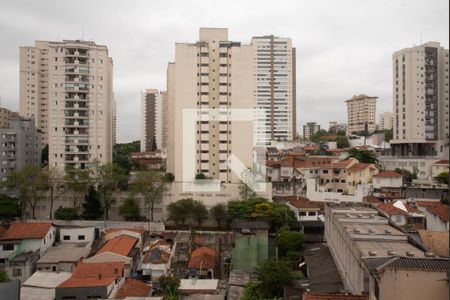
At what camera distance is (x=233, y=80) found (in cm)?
2220

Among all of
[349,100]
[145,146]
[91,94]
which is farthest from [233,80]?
[349,100]

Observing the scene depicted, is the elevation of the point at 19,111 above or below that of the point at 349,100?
below

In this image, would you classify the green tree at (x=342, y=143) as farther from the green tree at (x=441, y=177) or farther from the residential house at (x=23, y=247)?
the residential house at (x=23, y=247)

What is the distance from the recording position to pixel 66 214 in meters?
17.5

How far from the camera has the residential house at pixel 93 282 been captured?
9.70m

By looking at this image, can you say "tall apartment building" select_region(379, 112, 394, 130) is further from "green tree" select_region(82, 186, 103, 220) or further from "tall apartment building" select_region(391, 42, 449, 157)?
"green tree" select_region(82, 186, 103, 220)

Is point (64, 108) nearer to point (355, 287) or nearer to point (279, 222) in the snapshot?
point (279, 222)

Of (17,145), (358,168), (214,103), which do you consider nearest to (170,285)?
(214,103)

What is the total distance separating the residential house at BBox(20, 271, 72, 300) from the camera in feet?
32.7

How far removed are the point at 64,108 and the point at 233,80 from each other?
9002 mm

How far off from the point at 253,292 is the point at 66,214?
10.7 metres

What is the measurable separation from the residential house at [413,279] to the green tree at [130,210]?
13.4m

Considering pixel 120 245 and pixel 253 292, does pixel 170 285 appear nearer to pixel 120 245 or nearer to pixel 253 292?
pixel 253 292

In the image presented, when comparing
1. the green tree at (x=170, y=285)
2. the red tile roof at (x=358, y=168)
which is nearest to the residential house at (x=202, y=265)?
the green tree at (x=170, y=285)
